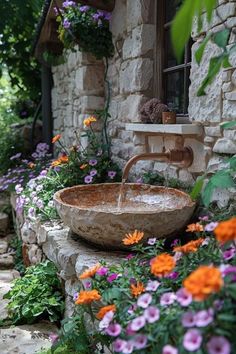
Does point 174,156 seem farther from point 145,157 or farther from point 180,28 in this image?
point 180,28

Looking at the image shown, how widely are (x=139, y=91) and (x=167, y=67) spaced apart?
0.24 meters

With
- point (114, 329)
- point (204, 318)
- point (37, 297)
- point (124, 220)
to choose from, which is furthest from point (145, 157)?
point (204, 318)

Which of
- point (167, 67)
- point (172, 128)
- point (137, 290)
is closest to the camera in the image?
point (137, 290)

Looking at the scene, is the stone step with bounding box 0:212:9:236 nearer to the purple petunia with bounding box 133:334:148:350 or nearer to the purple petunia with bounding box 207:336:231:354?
the purple petunia with bounding box 133:334:148:350

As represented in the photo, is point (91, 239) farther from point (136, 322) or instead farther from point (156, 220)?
point (136, 322)

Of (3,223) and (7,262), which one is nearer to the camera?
(7,262)

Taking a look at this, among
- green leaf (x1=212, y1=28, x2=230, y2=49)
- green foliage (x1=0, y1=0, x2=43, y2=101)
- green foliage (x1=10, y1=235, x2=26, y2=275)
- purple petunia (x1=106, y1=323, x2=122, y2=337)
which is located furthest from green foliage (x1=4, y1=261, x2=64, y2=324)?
green foliage (x1=0, y1=0, x2=43, y2=101)

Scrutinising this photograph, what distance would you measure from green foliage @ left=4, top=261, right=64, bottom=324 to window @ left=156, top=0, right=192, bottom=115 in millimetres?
1274

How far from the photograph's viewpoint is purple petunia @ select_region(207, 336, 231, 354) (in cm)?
81

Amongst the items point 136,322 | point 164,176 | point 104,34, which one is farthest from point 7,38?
point 136,322

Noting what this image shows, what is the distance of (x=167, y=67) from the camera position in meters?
2.60

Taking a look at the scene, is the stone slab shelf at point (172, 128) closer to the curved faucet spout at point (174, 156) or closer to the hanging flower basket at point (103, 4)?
the curved faucet spout at point (174, 156)

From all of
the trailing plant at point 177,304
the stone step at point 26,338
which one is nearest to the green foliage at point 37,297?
the stone step at point 26,338

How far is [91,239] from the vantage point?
1879 millimetres
